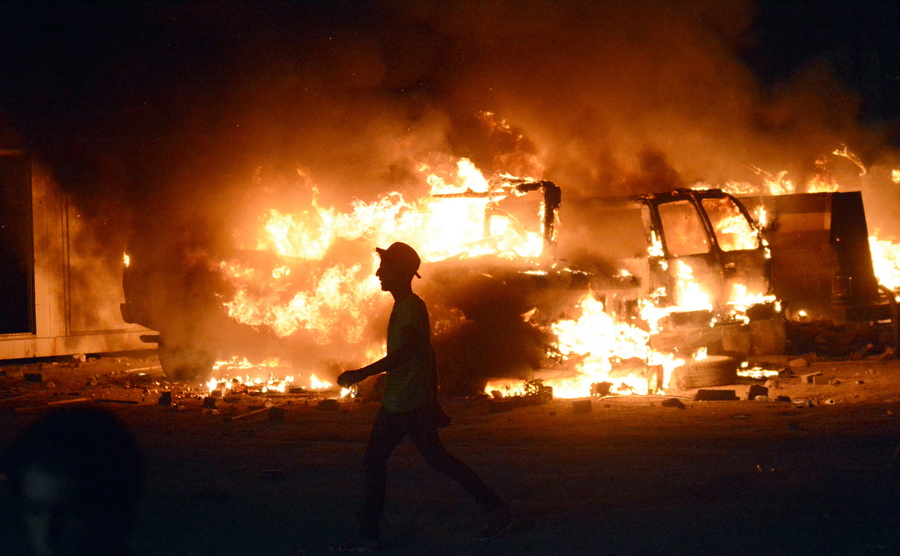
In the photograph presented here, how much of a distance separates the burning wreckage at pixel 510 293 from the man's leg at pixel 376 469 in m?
4.81

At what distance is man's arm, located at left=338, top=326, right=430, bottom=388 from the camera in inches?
169

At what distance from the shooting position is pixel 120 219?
1474 cm

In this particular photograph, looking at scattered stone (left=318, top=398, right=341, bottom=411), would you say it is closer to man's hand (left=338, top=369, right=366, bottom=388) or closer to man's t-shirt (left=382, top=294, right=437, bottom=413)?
Result: man's t-shirt (left=382, top=294, right=437, bottom=413)

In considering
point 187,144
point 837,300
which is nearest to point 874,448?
point 837,300

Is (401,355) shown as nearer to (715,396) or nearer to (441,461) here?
(441,461)

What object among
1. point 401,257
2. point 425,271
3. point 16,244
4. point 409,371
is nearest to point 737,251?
point 425,271

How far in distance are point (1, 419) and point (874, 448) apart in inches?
330

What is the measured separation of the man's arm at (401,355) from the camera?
430 centimetres

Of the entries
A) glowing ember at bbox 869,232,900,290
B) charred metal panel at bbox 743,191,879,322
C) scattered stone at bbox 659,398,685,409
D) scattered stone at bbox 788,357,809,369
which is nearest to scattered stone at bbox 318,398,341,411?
scattered stone at bbox 659,398,685,409

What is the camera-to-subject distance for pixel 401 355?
4398 millimetres

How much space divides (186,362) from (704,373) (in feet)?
23.3

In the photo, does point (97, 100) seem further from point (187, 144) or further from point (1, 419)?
point (1, 419)

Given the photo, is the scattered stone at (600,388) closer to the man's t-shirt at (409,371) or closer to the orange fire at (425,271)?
the orange fire at (425,271)

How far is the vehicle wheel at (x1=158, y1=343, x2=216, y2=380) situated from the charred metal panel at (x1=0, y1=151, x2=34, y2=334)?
12.0ft
